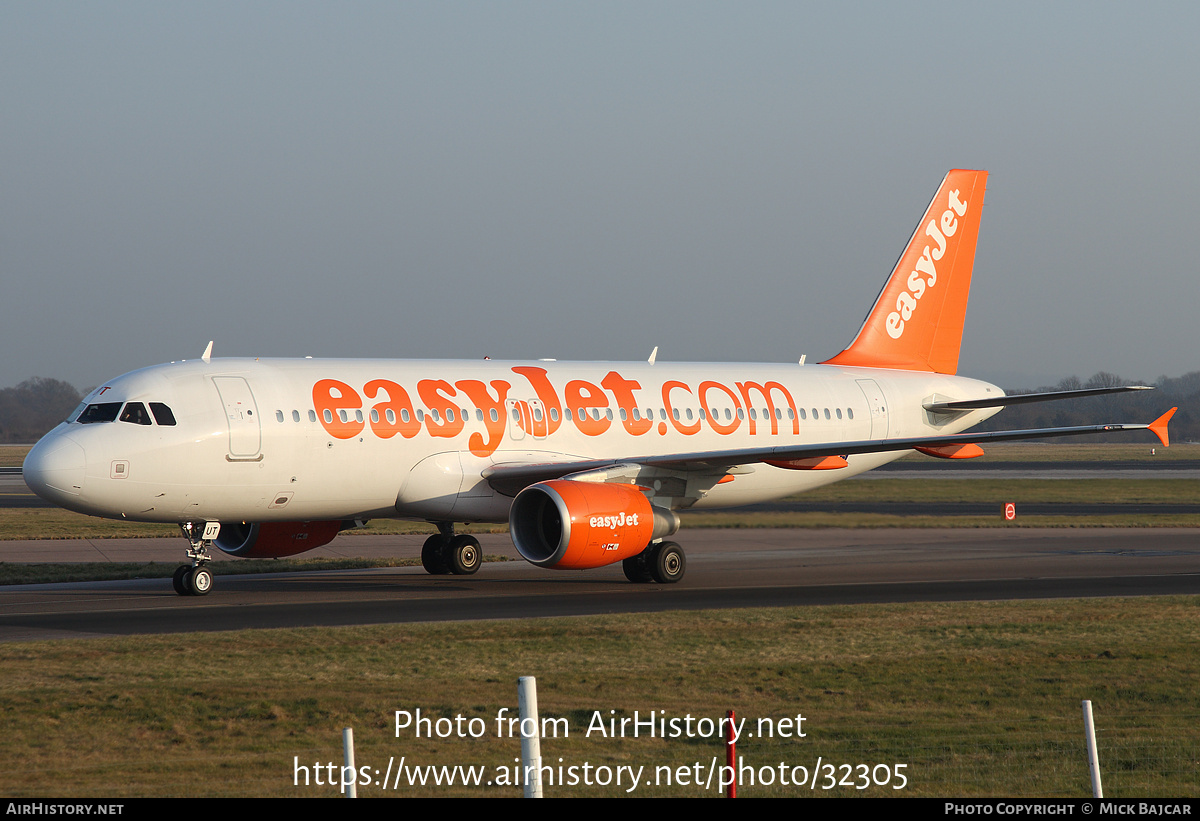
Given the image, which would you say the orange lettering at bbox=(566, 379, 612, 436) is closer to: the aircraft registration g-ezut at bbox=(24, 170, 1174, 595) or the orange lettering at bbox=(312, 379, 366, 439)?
the aircraft registration g-ezut at bbox=(24, 170, 1174, 595)

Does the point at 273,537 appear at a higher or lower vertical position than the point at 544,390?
lower

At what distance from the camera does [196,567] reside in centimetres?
2286

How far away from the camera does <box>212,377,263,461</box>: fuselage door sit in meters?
22.5

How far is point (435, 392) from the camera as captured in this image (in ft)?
82.4

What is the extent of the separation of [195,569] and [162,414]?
2.81 meters

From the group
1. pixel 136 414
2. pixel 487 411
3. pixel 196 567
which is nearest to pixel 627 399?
pixel 487 411

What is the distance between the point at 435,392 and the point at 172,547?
40.5 feet

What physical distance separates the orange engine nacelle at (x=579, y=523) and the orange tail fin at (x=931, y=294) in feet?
38.4

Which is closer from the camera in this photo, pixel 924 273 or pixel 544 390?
pixel 544 390

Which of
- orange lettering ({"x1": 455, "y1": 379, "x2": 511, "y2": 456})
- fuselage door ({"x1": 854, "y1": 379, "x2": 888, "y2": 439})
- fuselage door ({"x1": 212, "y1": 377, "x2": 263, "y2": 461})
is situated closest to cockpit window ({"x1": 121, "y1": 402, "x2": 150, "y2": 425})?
fuselage door ({"x1": 212, "y1": 377, "x2": 263, "y2": 461})

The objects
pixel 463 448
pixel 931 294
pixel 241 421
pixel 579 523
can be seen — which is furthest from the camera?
pixel 931 294

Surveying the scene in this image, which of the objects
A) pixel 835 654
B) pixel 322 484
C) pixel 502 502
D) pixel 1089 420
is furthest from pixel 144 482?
pixel 1089 420

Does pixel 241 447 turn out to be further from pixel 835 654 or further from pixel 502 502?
pixel 835 654

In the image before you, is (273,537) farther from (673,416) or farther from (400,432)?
(673,416)
